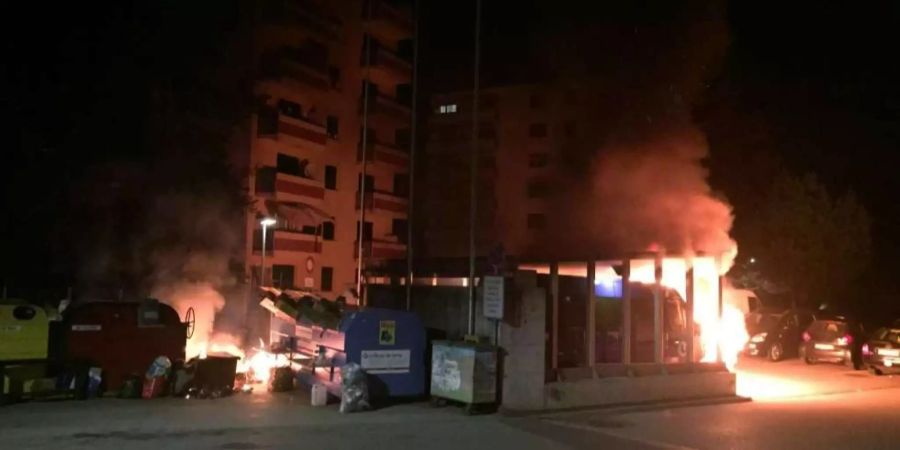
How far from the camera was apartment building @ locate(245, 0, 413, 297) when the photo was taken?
1163 inches

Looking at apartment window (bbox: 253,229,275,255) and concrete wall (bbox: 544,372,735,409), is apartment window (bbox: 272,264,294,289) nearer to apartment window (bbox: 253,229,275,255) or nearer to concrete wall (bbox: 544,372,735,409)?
apartment window (bbox: 253,229,275,255)

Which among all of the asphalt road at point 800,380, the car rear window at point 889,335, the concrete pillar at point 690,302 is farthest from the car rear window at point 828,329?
the concrete pillar at point 690,302

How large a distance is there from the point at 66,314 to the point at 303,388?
402 cm

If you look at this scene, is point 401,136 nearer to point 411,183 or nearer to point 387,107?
point 387,107

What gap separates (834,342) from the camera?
2219 cm

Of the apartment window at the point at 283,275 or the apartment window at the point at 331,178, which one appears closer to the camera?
the apartment window at the point at 283,275

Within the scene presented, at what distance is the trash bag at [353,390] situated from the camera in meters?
11.8

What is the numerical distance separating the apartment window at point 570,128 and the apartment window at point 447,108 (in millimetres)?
15781

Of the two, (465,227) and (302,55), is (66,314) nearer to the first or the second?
(465,227)

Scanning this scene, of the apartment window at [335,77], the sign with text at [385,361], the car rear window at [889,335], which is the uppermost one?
the apartment window at [335,77]

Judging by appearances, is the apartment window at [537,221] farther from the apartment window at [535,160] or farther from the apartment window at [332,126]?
the apartment window at [332,126]

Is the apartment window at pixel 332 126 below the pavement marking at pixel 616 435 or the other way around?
the other way around

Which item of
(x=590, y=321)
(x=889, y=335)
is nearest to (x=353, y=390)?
(x=590, y=321)

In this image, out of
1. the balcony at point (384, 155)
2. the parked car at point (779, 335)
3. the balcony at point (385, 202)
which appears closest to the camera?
the parked car at point (779, 335)
